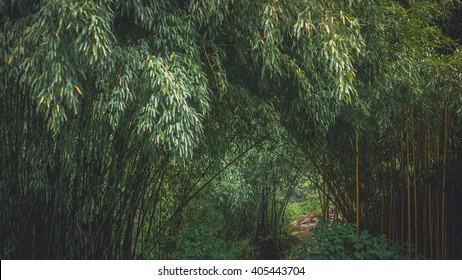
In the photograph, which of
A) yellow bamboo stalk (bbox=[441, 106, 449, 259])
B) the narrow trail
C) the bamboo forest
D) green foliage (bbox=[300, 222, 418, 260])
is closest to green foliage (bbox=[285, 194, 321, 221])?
the narrow trail

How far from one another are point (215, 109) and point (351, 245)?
7.79 feet

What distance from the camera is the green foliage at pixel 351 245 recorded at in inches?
224

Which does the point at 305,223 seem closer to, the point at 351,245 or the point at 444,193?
the point at 351,245

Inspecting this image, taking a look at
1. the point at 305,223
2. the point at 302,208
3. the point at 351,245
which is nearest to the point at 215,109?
the point at 351,245

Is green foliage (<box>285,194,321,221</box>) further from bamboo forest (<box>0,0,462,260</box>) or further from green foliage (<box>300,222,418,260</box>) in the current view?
green foliage (<box>300,222,418,260</box>)

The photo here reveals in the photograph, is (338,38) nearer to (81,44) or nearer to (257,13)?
(257,13)

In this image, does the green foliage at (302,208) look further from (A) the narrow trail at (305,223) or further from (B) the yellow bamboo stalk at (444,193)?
(B) the yellow bamboo stalk at (444,193)

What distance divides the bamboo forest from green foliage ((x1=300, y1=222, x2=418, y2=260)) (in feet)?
0.08

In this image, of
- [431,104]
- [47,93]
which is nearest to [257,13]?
[47,93]

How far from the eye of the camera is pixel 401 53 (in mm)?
5027

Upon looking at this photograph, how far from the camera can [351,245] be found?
608 centimetres

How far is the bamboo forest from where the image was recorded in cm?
362

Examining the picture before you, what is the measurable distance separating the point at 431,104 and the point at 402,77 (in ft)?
1.57

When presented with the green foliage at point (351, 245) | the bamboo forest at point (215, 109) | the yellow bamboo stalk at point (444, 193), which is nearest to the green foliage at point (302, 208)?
the bamboo forest at point (215, 109)
